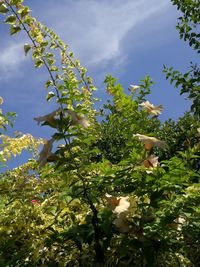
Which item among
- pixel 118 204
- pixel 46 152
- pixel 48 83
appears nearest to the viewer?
pixel 46 152

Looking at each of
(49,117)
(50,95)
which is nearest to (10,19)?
(50,95)

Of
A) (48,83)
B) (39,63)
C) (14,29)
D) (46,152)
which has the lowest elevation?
(46,152)

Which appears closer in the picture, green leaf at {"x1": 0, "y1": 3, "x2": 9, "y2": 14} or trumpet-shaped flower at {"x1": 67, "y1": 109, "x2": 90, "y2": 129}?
trumpet-shaped flower at {"x1": 67, "y1": 109, "x2": 90, "y2": 129}

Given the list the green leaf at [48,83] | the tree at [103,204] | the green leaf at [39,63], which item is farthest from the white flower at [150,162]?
the green leaf at [39,63]

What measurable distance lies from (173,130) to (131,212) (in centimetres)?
892

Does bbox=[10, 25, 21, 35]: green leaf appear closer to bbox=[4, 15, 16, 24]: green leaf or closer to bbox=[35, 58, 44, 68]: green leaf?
bbox=[4, 15, 16, 24]: green leaf

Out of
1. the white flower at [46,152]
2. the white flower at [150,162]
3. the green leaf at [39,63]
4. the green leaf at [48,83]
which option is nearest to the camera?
the white flower at [46,152]

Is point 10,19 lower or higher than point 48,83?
higher

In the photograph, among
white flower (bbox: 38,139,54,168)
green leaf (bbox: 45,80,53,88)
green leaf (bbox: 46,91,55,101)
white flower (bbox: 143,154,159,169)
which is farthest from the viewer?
green leaf (bbox: 45,80,53,88)

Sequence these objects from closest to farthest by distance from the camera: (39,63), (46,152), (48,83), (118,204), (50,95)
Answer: (46,152) < (118,204) < (50,95) < (48,83) < (39,63)

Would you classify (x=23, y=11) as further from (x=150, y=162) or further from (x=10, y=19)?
(x=150, y=162)

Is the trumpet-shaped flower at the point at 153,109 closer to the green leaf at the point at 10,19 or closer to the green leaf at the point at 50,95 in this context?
the green leaf at the point at 50,95

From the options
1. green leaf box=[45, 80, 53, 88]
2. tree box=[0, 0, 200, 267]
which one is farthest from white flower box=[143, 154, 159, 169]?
green leaf box=[45, 80, 53, 88]

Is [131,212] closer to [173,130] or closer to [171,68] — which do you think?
[171,68]
